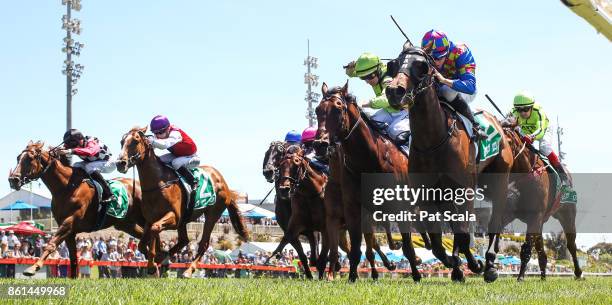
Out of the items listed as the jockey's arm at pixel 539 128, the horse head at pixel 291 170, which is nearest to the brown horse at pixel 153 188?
the horse head at pixel 291 170

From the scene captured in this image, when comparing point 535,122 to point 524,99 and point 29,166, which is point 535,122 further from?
point 29,166

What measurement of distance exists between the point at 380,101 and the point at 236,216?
6.23 metres

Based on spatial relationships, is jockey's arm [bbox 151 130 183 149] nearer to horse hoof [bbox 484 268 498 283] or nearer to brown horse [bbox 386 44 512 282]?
brown horse [bbox 386 44 512 282]

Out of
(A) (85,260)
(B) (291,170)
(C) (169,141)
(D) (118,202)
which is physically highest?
(C) (169,141)

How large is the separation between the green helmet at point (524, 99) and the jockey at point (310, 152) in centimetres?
374

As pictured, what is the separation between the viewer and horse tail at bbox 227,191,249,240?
16.9 metres

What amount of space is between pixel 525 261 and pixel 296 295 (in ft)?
23.6

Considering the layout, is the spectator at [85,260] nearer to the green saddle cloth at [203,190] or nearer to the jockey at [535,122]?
the green saddle cloth at [203,190]

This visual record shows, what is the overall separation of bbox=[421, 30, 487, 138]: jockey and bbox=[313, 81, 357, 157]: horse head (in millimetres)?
1320

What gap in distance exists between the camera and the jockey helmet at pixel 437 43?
10.1 metres

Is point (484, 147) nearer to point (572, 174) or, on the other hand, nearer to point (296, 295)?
point (296, 295)

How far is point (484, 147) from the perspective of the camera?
1045cm

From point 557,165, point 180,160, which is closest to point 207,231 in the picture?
point 180,160

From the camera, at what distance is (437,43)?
399 inches
